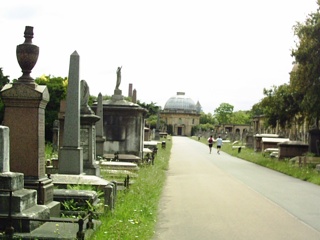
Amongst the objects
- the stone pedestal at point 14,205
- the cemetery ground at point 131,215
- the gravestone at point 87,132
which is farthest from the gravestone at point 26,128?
the gravestone at point 87,132

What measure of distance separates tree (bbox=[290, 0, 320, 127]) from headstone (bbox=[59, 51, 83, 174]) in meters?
16.2

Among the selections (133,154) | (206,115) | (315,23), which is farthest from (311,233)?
(206,115)

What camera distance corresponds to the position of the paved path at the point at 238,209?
31.9 ft

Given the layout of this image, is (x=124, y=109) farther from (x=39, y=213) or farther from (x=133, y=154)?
(x=39, y=213)

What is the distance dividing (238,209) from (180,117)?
467 feet

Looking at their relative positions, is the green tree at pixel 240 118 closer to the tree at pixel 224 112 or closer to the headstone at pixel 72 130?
the tree at pixel 224 112

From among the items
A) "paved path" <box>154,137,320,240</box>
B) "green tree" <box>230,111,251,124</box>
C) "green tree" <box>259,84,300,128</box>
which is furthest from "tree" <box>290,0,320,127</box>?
"green tree" <box>230,111,251,124</box>

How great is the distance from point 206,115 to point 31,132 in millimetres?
159326

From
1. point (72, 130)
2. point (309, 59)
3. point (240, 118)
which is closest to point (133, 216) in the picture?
point (72, 130)

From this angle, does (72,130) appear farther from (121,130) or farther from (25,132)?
(121,130)

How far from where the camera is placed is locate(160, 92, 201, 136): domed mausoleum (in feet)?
497

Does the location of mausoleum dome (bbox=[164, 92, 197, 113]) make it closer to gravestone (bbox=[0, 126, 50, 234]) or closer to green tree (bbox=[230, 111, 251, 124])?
green tree (bbox=[230, 111, 251, 124])

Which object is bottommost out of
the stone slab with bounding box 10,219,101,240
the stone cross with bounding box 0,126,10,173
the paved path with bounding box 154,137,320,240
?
the paved path with bounding box 154,137,320,240

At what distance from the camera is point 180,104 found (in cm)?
16162
